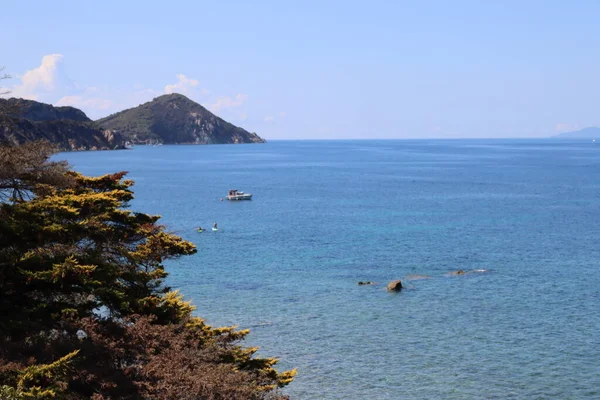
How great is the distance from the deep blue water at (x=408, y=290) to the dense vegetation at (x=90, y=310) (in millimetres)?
9749

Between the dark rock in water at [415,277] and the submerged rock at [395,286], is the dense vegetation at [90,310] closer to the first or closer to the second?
the submerged rock at [395,286]

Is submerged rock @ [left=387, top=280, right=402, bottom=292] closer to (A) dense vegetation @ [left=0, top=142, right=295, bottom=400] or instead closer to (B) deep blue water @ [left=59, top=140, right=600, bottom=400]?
(B) deep blue water @ [left=59, top=140, right=600, bottom=400]

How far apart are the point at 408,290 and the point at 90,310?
99.7ft

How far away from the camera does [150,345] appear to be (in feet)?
70.7

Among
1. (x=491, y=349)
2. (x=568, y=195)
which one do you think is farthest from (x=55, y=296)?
(x=568, y=195)

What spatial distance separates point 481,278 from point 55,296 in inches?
1514

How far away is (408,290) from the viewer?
49.3 m

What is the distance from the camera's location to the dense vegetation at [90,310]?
61.9ft

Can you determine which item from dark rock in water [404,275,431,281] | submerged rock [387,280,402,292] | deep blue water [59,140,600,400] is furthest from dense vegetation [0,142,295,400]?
dark rock in water [404,275,431,281]

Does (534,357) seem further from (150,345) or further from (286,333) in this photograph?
(150,345)

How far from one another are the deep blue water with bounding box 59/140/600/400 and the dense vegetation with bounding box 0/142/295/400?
975 cm

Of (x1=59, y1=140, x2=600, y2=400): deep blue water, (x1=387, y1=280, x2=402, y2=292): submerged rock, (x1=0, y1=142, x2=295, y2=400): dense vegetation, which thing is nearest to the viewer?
(x1=0, y1=142, x2=295, y2=400): dense vegetation

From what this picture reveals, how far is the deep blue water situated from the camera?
111ft

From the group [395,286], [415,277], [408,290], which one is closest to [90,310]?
[395,286]
